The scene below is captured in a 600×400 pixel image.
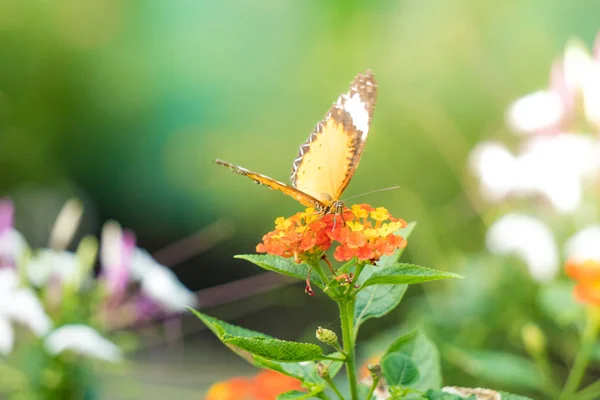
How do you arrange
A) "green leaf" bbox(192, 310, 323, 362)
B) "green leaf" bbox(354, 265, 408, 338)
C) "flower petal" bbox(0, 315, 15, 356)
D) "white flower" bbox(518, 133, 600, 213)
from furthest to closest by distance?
"white flower" bbox(518, 133, 600, 213)
"flower petal" bbox(0, 315, 15, 356)
"green leaf" bbox(354, 265, 408, 338)
"green leaf" bbox(192, 310, 323, 362)

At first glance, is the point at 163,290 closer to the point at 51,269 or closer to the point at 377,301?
the point at 51,269

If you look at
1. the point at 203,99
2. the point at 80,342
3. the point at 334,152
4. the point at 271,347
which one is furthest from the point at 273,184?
the point at 203,99

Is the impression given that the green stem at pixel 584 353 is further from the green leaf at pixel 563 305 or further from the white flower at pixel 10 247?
the white flower at pixel 10 247

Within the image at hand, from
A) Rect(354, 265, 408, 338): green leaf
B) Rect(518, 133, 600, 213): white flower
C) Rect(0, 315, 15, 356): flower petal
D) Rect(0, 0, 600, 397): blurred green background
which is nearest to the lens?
Rect(354, 265, 408, 338): green leaf

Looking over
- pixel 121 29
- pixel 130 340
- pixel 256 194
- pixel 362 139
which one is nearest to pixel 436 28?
pixel 256 194

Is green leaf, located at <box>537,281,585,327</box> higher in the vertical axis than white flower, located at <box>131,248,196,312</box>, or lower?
lower

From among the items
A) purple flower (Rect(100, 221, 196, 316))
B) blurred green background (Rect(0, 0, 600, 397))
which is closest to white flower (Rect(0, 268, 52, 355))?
purple flower (Rect(100, 221, 196, 316))

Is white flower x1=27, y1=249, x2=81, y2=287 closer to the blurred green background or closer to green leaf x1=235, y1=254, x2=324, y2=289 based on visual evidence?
green leaf x1=235, y1=254, x2=324, y2=289
